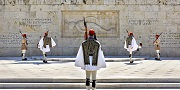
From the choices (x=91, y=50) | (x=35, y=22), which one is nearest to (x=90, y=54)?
(x=91, y=50)

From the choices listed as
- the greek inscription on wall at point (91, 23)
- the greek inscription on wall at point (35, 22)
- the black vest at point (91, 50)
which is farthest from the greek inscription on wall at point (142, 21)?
the black vest at point (91, 50)

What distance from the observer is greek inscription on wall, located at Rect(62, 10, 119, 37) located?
71.8 feet

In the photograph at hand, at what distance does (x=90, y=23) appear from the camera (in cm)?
2192

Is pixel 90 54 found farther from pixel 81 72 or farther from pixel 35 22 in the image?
pixel 35 22

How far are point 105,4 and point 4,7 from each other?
6.46 metres

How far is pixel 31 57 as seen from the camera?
21.0 metres

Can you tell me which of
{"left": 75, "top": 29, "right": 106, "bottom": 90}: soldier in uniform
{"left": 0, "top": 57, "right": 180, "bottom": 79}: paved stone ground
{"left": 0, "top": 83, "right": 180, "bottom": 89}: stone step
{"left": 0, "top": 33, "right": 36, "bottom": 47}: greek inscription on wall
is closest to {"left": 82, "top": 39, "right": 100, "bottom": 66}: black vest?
{"left": 75, "top": 29, "right": 106, "bottom": 90}: soldier in uniform

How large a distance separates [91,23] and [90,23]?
0.22 feet

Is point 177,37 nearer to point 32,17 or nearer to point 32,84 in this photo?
point 32,17

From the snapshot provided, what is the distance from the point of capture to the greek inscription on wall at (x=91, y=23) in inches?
862

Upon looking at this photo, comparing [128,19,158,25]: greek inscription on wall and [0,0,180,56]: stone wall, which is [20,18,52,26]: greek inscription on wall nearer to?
[0,0,180,56]: stone wall

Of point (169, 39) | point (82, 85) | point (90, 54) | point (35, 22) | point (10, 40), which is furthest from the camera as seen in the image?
point (169, 39)

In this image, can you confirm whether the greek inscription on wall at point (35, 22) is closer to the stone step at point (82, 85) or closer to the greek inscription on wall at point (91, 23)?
the greek inscription on wall at point (91, 23)

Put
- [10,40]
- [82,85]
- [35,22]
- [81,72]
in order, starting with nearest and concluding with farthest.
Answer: [82,85], [81,72], [10,40], [35,22]
